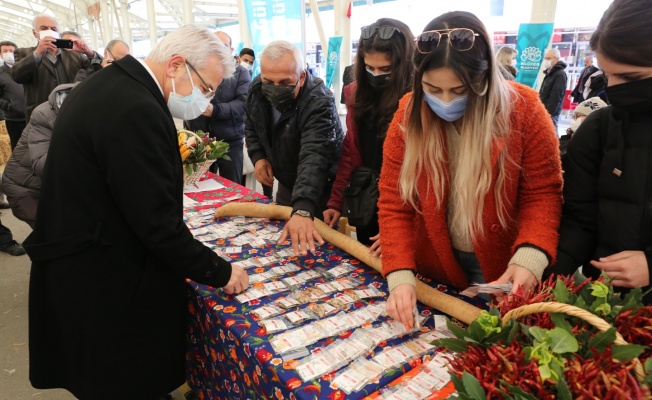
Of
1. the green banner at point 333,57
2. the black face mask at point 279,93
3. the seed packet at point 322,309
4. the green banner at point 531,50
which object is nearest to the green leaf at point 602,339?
the seed packet at point 322,309

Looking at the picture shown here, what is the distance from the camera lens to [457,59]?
1.12 metres

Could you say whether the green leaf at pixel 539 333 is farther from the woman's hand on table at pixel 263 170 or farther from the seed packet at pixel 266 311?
the woman's hand on table at pixel 263 170

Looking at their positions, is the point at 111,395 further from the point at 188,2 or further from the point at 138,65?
the point at 188,2

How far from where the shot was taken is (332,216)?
208 centimetres

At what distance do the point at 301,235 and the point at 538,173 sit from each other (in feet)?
2.87

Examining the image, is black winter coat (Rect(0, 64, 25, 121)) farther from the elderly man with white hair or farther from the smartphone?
the elderly man with white hair

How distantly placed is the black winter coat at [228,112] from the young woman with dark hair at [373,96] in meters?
2.03

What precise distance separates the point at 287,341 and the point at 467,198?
649 mm

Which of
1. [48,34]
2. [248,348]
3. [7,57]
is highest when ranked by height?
[48,34]

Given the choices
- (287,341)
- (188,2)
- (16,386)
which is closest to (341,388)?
(287,341)

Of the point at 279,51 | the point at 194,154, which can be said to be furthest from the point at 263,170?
the point at 279,51

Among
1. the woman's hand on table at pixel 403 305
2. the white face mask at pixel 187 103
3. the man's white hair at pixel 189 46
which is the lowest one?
the woman's hand on table at pixel 403 305

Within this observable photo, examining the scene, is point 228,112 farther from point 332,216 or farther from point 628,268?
point 628,268

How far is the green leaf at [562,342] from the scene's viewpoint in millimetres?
694
